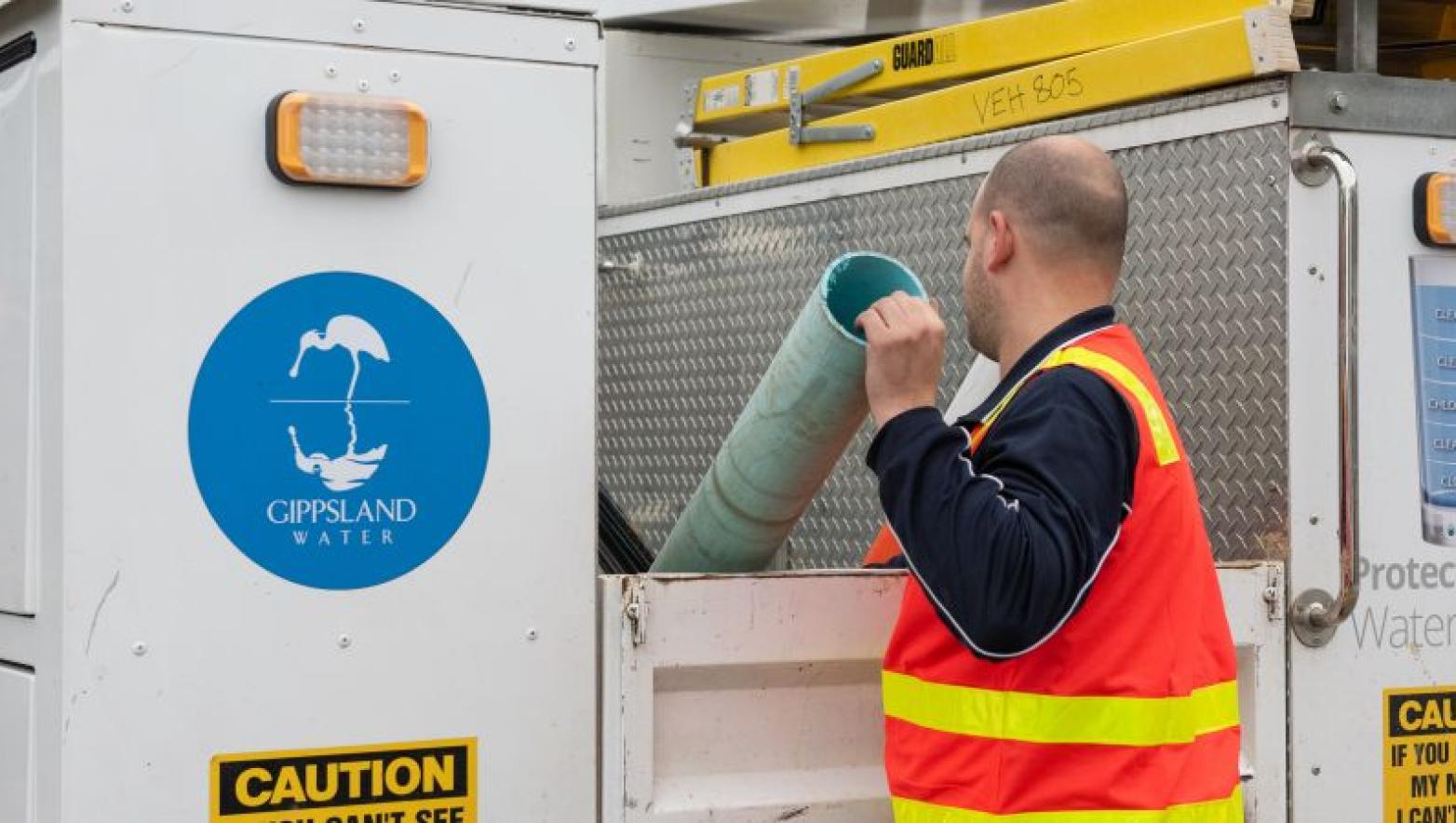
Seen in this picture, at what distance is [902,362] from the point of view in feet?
7.94

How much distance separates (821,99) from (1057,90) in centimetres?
101

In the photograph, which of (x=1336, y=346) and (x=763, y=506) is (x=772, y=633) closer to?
(x=763, y=506)

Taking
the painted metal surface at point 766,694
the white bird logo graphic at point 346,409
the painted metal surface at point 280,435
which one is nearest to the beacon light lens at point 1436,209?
the painted metal surface at point 766,694

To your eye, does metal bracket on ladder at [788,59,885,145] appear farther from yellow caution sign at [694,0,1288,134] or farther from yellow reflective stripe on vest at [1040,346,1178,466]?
yellow reflective stripe on vest at [1040,346,1178,466]

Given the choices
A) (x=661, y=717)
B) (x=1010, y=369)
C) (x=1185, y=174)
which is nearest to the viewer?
(x=1010, y=369)

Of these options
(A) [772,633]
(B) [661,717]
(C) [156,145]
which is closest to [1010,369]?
(A) [772,633]

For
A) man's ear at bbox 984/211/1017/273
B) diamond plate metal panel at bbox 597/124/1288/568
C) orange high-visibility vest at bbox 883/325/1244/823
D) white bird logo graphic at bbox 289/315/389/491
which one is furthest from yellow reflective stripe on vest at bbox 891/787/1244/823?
white bird logo graphic at bbox 289/315/389/491

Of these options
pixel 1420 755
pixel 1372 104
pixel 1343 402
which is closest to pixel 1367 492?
pixel 1343 402

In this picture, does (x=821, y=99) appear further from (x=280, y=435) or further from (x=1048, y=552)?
(x=1048, y=552)

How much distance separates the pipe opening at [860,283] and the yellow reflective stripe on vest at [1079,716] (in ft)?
1.70

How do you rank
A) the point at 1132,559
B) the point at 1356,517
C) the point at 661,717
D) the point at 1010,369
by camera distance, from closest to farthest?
the point at 1132,559 → the point at 1010,369 → the point at 661,717 → the point at 1356,517

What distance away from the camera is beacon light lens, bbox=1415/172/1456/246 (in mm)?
2959

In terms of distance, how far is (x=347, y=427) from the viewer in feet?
8.45

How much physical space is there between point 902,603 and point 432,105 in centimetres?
91
